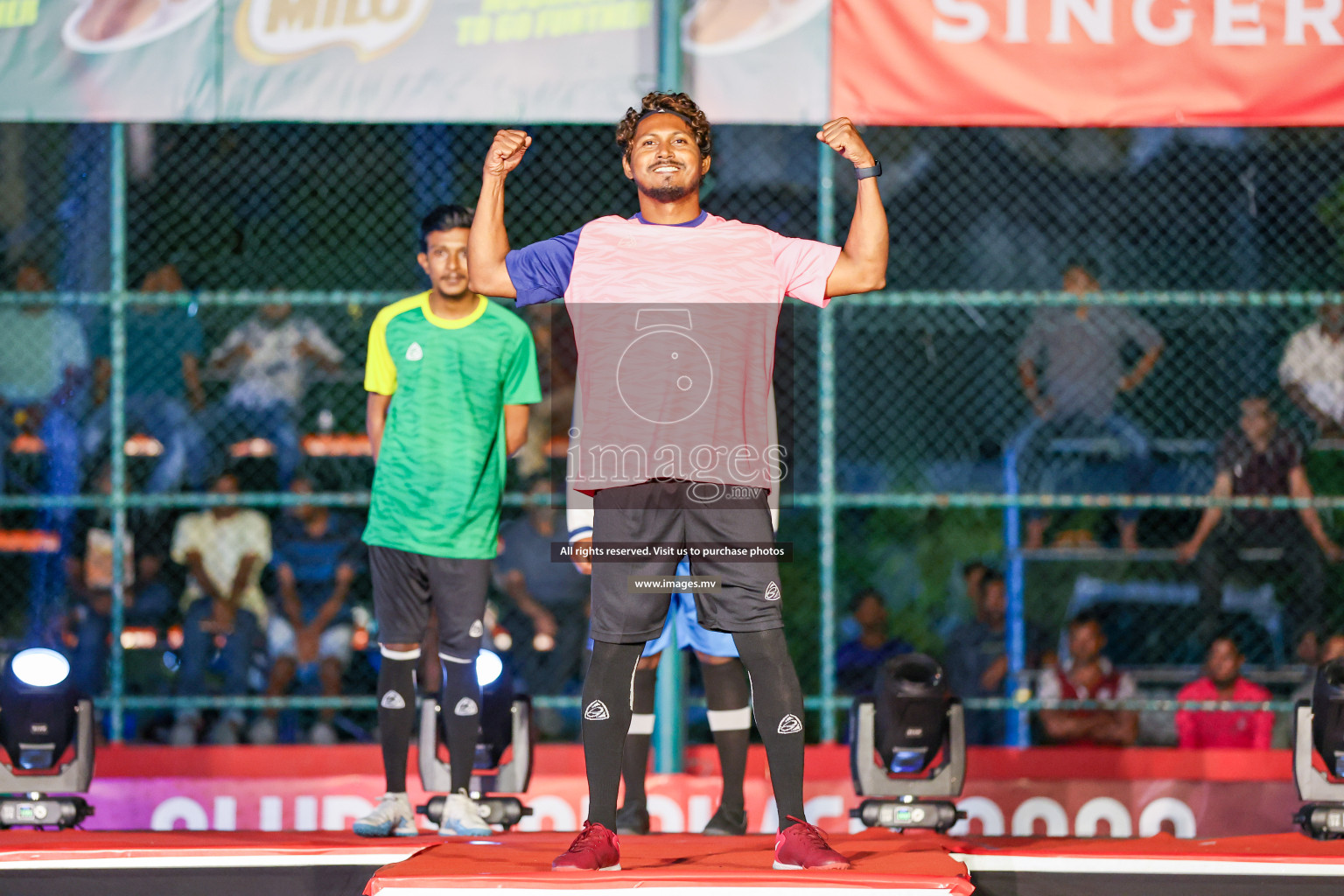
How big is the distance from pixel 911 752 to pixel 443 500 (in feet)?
5.44

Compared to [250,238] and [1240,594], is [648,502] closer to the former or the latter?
[1240,594]

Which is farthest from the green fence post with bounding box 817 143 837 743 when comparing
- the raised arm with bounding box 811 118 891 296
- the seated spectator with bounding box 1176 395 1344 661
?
the raised arm with bounding box 811 118 891 296

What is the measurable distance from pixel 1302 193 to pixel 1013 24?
142 inches

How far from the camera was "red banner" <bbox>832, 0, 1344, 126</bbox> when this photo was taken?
5426 mm

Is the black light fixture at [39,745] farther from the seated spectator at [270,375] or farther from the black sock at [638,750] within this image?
the seated spectator at [270,375]

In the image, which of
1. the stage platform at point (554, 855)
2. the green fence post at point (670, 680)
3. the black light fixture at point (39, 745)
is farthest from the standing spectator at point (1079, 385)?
the black light fixture at point (39, 745)

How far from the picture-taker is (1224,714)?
623cm

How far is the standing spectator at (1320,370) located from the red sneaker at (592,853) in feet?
15.5

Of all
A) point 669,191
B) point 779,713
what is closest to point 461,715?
point 779,713

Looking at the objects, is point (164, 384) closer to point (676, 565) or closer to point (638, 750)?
point (638, 750)

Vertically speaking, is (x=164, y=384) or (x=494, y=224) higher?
(x=494, y=224)

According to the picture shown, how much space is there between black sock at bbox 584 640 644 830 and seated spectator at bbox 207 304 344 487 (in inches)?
164

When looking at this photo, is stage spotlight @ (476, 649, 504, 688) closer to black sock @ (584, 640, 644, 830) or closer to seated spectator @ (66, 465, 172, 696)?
black sock @ (584, 640, 644, 830)

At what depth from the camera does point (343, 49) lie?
547 cm
